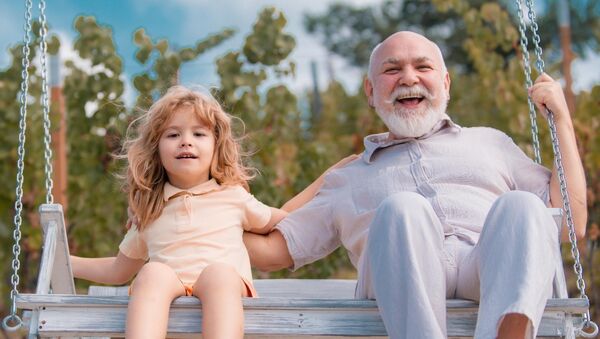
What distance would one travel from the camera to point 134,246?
9.18 ft

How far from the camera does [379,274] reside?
2211mm

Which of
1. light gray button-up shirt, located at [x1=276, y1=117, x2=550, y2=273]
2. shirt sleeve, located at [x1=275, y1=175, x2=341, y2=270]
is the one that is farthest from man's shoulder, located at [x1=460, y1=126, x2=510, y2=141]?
shirt sleeve, located at [x1=275, y1=175, x2=341, y2=270]

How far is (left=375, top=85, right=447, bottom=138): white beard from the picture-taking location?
9.21 ft

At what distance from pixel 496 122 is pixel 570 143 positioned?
17.8 feet

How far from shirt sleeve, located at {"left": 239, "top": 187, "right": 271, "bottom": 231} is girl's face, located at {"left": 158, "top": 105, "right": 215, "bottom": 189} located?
0.47 feet

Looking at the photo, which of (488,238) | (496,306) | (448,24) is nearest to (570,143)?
(488,238)

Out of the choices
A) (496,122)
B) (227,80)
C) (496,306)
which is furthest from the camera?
(496,122)

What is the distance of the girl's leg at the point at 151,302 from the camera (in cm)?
223

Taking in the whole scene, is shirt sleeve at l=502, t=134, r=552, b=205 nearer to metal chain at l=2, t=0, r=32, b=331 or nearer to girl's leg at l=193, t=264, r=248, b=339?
girl's leg at l=193, t=264, r=248, b=339

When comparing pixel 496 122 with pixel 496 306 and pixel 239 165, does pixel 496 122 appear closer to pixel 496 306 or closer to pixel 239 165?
pixel 239 165

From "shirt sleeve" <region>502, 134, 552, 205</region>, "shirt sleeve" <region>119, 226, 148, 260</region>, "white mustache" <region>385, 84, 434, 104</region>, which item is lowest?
"shirt sleeve" <region>119, 226, 148, 260</region>

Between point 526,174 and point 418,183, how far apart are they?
32 cm

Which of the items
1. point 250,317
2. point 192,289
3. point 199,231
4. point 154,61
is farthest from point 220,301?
point 154,61

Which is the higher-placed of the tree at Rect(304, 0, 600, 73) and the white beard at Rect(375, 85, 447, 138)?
the tree at Rect(304, 0, 600, 73)
